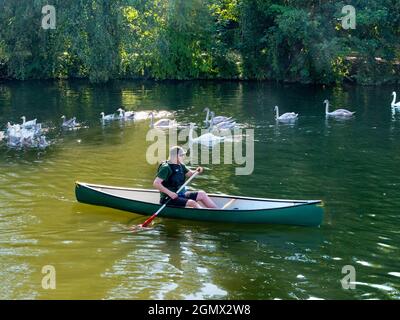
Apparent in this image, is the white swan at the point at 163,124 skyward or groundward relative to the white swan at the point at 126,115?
groundward

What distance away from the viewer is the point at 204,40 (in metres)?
40.1

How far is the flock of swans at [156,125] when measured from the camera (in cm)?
2128

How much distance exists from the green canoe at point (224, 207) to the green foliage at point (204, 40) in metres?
21.6

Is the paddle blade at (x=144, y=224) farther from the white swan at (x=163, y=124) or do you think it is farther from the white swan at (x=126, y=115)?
the white swan at (x=126, y=115)

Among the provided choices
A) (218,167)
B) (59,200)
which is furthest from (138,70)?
(59,200)

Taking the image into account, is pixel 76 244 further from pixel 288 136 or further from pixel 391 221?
pixel 288 136

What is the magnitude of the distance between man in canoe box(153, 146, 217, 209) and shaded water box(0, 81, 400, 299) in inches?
19.7

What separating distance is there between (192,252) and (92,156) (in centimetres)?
875

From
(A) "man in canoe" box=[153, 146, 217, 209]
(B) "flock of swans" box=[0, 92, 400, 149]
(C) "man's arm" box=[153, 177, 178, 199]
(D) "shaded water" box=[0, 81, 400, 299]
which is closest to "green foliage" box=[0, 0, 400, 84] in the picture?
(B) "flock of swans" box=[0, 92, 400, 149]

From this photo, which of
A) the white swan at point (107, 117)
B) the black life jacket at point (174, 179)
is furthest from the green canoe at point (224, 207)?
the white swan at point (107, 117)

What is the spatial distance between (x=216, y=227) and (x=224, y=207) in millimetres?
581

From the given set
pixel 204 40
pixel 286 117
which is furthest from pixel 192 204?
pixel 204 40

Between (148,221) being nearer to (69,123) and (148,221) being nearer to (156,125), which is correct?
(156,125)
